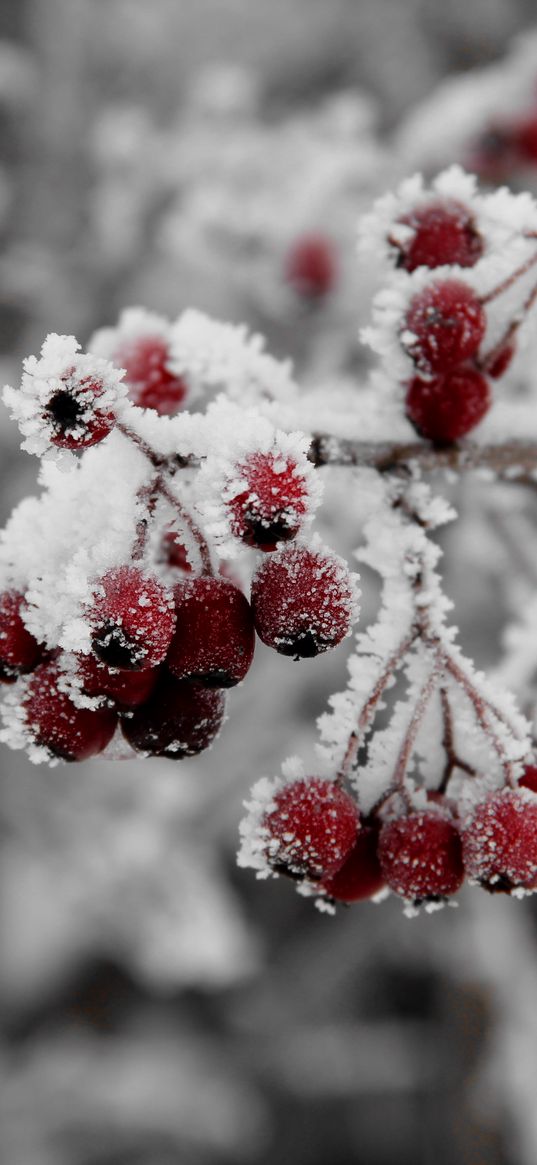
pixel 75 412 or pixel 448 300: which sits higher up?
pixel 448 300

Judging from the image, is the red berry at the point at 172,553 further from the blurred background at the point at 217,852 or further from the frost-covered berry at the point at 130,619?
the blurred background at the point at 217,852

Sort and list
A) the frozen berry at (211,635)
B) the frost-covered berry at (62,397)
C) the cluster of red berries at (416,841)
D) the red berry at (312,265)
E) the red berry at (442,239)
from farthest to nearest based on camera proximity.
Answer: the red berry at (312,265), the red berry at (442,239), the cluster of red berries at (416,841), the frozen berry at (211,635), the frost-covered berry at (62,397)

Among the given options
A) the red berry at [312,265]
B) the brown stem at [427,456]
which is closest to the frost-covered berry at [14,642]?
→ the brown stem at [427,456]

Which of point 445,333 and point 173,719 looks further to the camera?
point 445,333

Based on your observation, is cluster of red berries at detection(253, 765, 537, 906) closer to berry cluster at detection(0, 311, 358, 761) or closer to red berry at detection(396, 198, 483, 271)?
berry cluster at detection(0, 311, 358, 761)

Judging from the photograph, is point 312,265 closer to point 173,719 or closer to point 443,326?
point 443,326

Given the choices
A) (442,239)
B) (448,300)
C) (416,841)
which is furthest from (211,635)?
(442,239)

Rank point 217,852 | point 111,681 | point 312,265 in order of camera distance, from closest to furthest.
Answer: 1. point 111,681
2. point 312,265
3. point 217,852
